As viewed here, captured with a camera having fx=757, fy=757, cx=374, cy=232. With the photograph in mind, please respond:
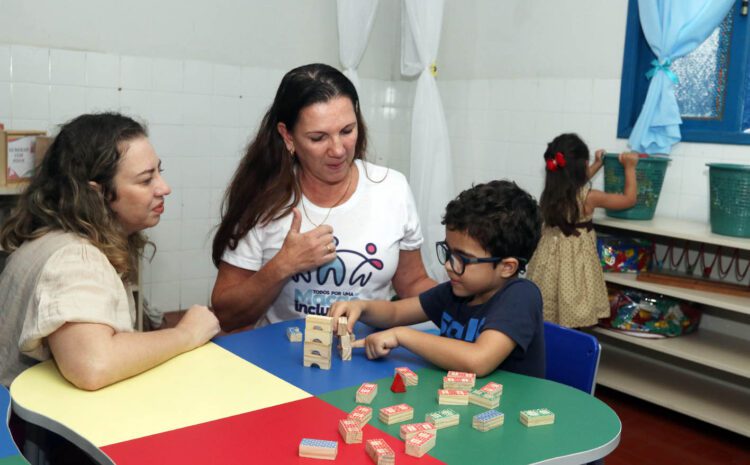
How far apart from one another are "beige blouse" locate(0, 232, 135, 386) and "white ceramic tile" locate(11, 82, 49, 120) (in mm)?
2411

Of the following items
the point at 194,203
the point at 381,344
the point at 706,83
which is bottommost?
the point at 381,344

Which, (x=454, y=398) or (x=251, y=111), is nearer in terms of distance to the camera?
(x=454, y=398)

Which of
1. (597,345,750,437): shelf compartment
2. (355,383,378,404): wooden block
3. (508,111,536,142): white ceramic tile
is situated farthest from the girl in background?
(355,383,378,404): wooden block

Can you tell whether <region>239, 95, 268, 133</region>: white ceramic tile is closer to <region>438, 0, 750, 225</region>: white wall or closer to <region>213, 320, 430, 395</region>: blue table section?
<region>438, 0, 750, 225</region>: white wall

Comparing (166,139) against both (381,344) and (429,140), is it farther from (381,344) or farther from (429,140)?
(381,344)

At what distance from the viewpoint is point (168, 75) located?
435 centimetres

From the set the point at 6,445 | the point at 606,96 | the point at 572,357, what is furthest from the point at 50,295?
the point at 606,96

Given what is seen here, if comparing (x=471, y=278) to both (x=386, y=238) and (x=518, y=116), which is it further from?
(x=518, y=116)

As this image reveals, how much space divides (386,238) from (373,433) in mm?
999

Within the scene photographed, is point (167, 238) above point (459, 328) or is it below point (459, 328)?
below

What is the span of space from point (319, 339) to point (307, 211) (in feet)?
2.17

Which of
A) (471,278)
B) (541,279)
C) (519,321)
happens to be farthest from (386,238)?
(541,279)

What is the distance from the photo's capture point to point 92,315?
1577 mm

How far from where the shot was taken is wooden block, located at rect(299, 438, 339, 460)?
1313mm
